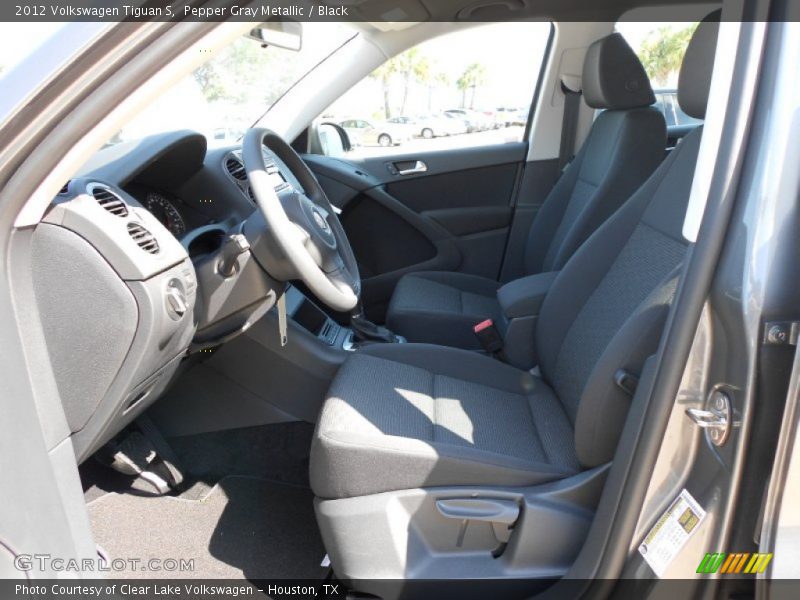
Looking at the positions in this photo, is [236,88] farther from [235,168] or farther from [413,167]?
[413,167]

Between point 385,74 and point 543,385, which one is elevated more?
point 385,74

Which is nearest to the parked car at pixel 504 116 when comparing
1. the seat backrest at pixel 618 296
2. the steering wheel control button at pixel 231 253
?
the seat backrest at pixel 618 296

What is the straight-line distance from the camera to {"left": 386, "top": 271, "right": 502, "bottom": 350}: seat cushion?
89.3 inches

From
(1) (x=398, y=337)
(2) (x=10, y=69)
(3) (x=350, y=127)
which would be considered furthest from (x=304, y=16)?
(2) (x=10, y=69)

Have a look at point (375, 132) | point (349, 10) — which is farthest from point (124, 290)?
point (375, 132)

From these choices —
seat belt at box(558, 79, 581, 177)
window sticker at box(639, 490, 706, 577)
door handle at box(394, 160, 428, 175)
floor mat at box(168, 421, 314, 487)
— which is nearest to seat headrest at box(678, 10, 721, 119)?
window sticker at box(639, 490, 706, 577)

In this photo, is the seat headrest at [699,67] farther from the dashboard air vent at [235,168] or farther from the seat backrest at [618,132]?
the dashboard air vent at [235,168]

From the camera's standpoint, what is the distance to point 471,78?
285 centimetres

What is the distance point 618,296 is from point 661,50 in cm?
148

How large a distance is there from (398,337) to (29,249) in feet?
4.76

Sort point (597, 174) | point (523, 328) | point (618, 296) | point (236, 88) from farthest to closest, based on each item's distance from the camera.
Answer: point (597, 174) → point (236, 88) → point (523, 328) → point (618, 296)

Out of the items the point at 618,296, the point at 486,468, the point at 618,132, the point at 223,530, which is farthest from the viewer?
the point at 618,132

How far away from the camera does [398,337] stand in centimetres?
230

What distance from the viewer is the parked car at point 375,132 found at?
289cm
